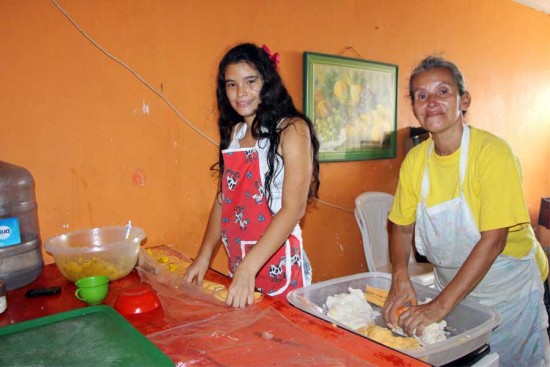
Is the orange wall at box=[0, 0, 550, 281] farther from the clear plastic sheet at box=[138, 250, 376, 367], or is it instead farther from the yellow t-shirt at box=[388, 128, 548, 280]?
the yellow t-shirt at box=[388, 128, 548, 280]

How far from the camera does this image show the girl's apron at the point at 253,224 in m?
1.45

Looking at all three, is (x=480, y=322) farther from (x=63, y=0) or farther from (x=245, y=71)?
(x=63, y=0)

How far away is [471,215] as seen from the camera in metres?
1.39

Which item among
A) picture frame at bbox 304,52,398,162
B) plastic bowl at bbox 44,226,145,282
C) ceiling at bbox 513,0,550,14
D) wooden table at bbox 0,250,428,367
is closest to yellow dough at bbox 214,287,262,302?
wooden table at bbox 0,250,428,367

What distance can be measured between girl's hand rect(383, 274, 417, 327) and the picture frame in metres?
1.47

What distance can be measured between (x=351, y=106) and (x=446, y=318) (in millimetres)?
1861

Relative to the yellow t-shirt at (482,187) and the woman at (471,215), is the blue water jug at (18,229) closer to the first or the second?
the woman at (471,215)

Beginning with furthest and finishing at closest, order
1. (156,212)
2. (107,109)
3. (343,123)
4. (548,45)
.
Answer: (548,45) → (343,123) → (156,212) → (107,109)

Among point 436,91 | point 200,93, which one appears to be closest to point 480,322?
point 436,91

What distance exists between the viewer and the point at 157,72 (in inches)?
79.0

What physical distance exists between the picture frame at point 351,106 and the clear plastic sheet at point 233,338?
1746 millimetres

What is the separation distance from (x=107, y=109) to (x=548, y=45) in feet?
16.1

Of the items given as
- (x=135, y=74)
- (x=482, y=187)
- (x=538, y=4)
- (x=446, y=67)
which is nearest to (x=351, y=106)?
(x=446, y=67)

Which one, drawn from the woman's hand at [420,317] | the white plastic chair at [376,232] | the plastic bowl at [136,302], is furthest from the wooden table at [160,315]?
the white plastic chair at [376,232]
